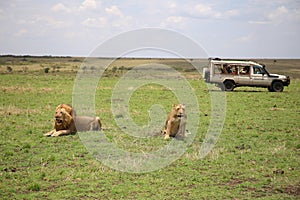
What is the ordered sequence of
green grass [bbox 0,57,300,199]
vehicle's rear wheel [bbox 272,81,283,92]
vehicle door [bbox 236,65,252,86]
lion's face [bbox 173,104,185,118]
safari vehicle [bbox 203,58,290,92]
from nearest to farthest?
green grass [bbox 0,57,300,199] → lion's face [bbox 173,104,185,118] → vehicle door [bbox 236,65,252,86] → safari vehicle [bbox 203,58,290,92] → vehicle's rear wheel [bbox 272,81,283,92]

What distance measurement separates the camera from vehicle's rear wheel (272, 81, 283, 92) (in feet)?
104

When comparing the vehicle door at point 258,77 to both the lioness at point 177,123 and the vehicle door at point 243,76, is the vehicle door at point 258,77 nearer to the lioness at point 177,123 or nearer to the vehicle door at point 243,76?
the vehicle door at point 243,76

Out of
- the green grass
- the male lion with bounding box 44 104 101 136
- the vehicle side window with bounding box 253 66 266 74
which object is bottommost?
the green grass

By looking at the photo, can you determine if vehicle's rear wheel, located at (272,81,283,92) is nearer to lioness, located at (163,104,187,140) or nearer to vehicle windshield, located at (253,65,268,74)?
vehicle windshield, located at (253,65,268,74)

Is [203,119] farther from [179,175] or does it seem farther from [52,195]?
[52,195]

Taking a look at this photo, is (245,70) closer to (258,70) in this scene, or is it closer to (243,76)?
(243,76)

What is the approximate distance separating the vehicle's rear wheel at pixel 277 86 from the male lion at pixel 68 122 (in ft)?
71.1

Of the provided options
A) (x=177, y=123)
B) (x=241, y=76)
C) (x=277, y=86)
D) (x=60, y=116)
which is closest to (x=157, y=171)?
(x=177, y=123)

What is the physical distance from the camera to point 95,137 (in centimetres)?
1262

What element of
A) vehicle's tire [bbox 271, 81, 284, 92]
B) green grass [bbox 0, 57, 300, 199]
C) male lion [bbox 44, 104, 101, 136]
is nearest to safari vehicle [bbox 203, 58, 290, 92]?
vehicle's tire [bbox 271, 81, 284, 92]

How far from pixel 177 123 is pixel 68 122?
3.51 metres

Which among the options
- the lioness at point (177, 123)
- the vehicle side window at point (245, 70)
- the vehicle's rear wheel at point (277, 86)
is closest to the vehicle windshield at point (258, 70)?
the vehicle side window at point (245, 70)

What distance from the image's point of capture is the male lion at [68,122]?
12578mm

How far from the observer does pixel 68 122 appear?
12.8 meters
